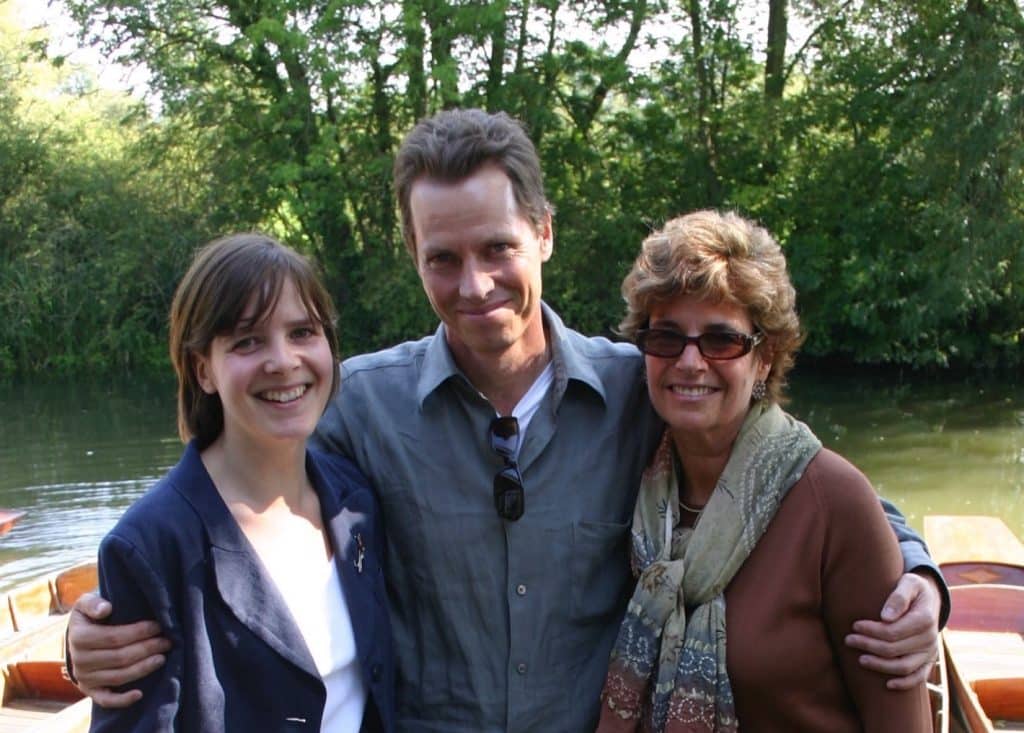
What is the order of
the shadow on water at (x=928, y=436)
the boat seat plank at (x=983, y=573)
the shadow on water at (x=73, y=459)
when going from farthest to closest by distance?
the shadow on water at (x=928, y=436) < the shadow on water at (x=73, y=459) < the boat seat plank at (x=983, y=573)

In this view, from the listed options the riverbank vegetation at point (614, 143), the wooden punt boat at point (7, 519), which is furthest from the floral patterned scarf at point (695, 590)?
the riverbank vegetation at point (614, 143)

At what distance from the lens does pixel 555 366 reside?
2.17 meters

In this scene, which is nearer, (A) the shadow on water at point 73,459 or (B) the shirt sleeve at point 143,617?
(B) the shirt sleeve at point 143,617

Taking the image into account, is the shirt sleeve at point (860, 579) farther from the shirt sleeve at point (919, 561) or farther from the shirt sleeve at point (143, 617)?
the shirt sleeve at point (143, 617)

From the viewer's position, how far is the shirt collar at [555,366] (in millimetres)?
2123

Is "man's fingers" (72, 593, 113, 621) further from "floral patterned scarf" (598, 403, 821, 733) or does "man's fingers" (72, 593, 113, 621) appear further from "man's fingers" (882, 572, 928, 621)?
"man's fingers" (882, 572, 928, 621)

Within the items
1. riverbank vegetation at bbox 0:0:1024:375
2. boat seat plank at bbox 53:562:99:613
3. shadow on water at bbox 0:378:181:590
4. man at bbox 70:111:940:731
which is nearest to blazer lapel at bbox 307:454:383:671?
man at bbox 70:111:940:731

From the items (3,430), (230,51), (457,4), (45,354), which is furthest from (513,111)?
(45,354)

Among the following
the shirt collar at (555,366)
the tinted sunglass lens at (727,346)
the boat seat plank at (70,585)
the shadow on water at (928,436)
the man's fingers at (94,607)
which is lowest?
the shadow on water at (928,436)

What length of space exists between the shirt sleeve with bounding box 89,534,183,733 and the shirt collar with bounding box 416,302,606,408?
2.24ft

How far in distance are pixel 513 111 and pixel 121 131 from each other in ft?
31.8

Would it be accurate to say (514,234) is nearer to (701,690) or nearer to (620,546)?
(620,546)

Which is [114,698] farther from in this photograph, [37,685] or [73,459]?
[73,459]

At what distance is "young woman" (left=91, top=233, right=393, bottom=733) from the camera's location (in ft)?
5.44
